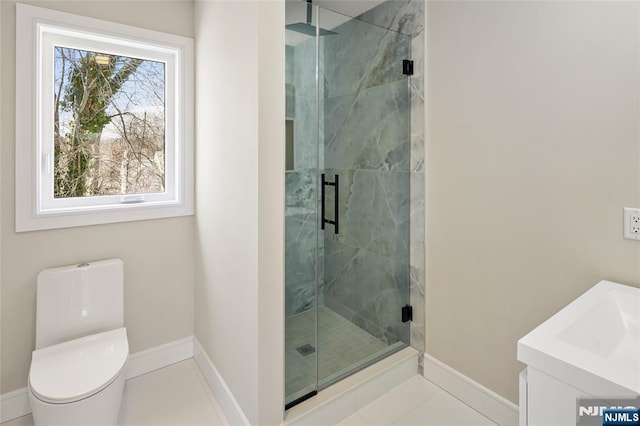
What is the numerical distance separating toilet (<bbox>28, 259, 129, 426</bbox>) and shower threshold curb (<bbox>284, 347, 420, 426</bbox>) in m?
0.85

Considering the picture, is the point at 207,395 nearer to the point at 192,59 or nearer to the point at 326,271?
the point at 326,271

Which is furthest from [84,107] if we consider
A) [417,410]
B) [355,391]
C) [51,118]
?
[417,410]

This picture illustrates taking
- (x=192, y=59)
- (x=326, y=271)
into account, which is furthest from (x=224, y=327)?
(x=192, y=59)

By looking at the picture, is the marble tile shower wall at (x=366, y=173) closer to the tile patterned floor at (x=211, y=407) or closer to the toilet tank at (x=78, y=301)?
the tile patterned floor at (x=211, y=407)

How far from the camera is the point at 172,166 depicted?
7.95 feet

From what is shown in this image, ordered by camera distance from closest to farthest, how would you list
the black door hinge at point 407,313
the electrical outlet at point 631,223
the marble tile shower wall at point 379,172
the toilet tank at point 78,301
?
the electrical outlet at point 631,223 < the toilet tank at point 78,301 < the marble tile shower wall at point 379,172 < the black door hinge at point 407,313

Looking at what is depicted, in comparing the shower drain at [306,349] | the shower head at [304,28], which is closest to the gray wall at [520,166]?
the shower head at [304,28]

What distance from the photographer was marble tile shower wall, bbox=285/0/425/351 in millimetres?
1818

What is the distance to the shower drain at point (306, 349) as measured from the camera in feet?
6.05

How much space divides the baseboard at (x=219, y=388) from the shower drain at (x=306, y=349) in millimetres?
398

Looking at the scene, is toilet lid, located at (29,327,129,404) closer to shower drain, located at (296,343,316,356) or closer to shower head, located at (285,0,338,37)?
shower drain, located at (296,343,316,356)

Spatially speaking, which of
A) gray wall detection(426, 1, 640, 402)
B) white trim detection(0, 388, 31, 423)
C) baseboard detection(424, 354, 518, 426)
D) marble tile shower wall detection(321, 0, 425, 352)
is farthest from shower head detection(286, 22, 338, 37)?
white trim detection(0, 388, 31, 423)

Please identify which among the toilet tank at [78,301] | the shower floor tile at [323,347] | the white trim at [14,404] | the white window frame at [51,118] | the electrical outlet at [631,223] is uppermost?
the white window frame at [51,118]

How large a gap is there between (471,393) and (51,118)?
286 centimetres
